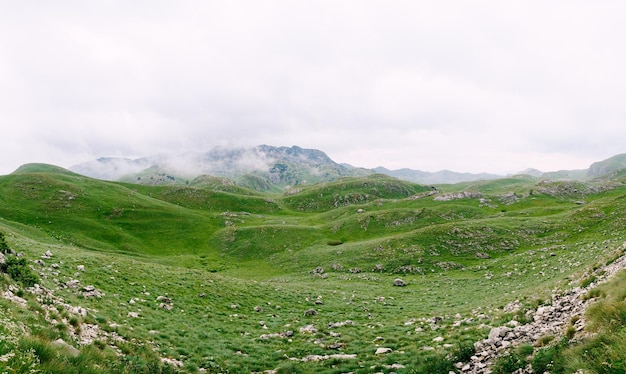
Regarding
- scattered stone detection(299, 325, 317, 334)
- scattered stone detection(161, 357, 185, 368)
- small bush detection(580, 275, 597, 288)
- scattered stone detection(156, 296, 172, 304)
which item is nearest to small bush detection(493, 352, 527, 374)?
small bush detection(580, 275, 597, 288)

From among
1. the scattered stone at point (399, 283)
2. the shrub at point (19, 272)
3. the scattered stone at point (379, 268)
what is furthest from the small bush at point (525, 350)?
the scattered stone at point (379, 268)

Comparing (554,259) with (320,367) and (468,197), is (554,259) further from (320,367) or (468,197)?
(468,197)

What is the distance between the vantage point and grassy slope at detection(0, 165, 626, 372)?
67.2 feet

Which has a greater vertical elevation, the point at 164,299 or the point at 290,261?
the point at 164,299

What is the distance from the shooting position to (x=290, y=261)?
63719 millimetres

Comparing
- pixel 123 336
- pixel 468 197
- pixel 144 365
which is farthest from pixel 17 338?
pixel 468 197

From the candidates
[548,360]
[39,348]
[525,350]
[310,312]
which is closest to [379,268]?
[310,312]

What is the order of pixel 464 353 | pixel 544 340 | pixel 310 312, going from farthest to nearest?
pixel 310 312 < pixel 464 353 < pixel 544 340

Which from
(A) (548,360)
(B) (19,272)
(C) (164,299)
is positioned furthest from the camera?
(C) (164,299)

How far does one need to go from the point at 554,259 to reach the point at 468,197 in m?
72.9

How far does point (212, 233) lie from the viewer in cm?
8781

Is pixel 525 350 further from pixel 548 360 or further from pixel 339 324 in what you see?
pixel 339 324

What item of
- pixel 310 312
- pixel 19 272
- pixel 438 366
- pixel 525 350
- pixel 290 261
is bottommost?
pixel 290 261

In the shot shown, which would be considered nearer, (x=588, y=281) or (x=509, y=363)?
(x=509, y=363)
